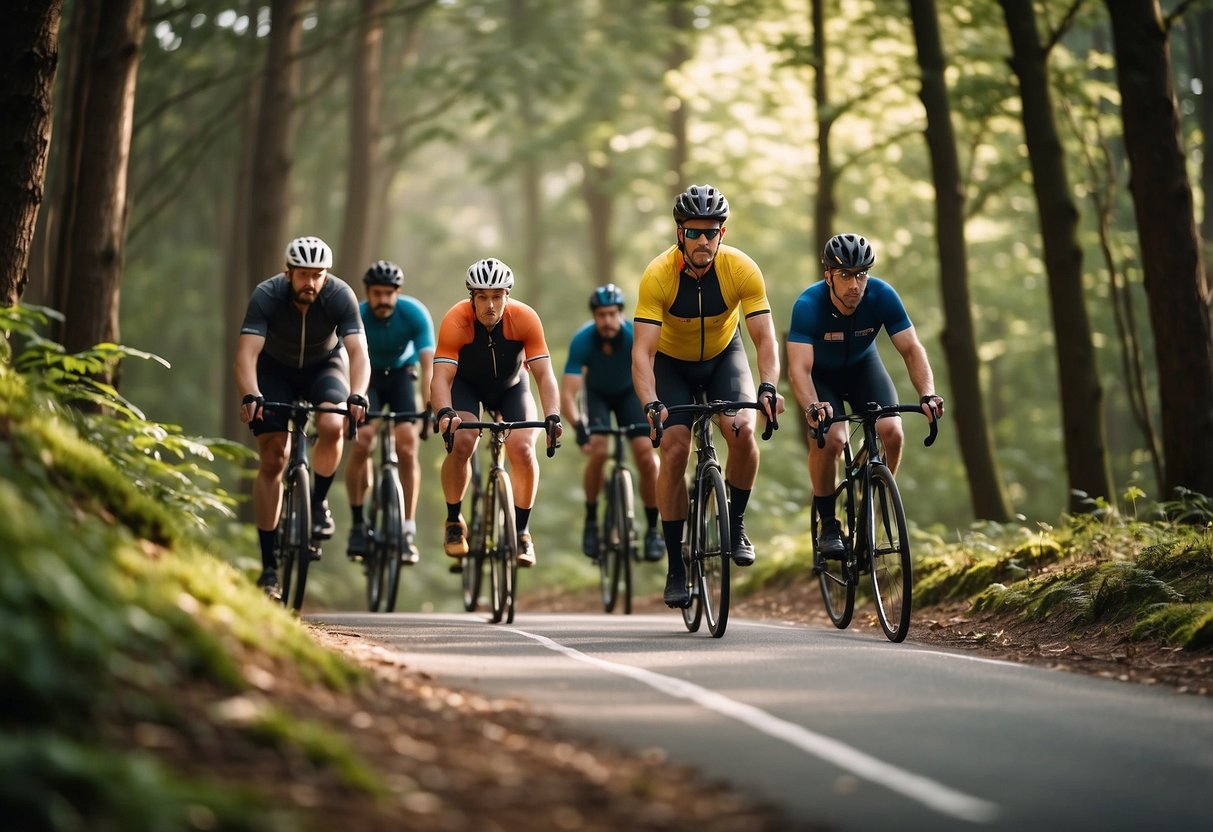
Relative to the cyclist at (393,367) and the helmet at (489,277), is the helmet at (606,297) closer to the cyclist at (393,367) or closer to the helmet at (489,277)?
the cyclist at (393,367)

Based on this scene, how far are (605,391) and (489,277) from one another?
3548 mm

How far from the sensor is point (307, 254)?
468 inches

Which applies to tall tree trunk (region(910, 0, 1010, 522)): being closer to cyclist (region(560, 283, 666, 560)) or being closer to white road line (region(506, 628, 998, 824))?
cyclist (region(560, 283, 666, 560))

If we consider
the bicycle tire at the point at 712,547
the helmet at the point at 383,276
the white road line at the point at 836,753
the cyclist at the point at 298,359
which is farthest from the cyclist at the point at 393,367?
the white road line at the point at 836,753

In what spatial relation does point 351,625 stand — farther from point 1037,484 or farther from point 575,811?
point 1037,484

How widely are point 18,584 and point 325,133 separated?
111 ft

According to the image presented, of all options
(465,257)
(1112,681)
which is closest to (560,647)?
(1112,681)

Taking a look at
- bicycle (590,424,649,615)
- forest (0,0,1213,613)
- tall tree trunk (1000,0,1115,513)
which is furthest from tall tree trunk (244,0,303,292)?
tall tree trunk (1000,0,1115,513)

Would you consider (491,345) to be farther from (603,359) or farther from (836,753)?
(836,753)

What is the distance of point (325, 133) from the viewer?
3784 cm

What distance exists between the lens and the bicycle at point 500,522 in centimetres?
1249

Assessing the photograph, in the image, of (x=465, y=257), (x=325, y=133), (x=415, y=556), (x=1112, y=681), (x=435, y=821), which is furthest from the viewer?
(x=465, y=257)

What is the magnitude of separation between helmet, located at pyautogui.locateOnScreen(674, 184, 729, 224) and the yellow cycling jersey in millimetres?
339

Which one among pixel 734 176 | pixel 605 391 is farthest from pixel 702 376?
pixel 734 176
